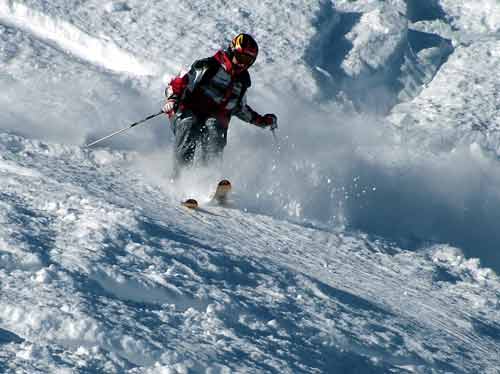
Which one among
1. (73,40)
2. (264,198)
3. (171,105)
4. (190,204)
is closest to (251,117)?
(264,198)

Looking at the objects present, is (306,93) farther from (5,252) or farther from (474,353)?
(5,252)

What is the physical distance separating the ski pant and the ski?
1.53 feet

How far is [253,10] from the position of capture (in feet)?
41.1

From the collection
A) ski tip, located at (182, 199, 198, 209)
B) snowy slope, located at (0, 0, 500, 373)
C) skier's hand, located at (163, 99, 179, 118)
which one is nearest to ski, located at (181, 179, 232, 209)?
ski tip, located at (182, 199, 198, 209)

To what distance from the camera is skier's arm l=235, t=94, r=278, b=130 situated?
7754 millimetres

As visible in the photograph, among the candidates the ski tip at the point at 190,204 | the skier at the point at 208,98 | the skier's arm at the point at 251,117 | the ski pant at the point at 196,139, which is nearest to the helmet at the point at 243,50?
the skier at the point at 208,98

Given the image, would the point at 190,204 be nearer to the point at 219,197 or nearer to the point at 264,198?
the point at 219,197

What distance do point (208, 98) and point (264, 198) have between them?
120 cm

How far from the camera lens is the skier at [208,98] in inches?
286

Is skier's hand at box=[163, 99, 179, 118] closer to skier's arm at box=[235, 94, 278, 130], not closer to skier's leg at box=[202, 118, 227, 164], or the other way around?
skier's leg at box=[202, 118, 227, 164]

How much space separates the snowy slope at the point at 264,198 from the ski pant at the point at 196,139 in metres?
0.21

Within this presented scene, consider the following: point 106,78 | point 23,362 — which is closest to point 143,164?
point 106,78

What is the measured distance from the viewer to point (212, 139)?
7410 mm

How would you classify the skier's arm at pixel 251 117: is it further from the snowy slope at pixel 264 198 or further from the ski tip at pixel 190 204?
the ski tip at pixel 190 204
